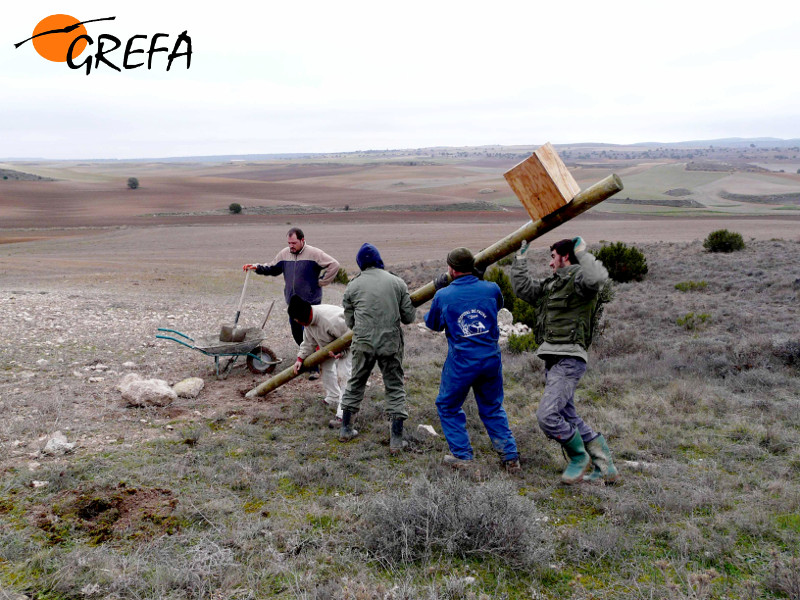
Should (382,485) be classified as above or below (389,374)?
below

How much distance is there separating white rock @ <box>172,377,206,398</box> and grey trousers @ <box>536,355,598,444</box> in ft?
14.6

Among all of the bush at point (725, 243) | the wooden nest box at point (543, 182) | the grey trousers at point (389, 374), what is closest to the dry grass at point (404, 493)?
the grey trousers at point (389, 374)

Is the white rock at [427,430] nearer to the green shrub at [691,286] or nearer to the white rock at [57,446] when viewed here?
the white rock at [57,446]

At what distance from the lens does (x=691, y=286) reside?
15.4 m

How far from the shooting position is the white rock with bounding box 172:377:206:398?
23.3ft

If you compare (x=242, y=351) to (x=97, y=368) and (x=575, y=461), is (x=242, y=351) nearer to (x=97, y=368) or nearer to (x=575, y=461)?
(x=97, y=368)

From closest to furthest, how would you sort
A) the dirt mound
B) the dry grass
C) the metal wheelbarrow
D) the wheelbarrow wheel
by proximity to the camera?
the dry grass, the dirt mound, the metal wheelbarrow, the wheelbarrow wheel

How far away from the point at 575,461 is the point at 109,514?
3.69 m

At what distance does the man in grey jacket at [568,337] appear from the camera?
464cm

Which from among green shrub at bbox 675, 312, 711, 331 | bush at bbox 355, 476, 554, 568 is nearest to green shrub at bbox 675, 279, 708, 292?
green shrub at bbox 675, 312, 711, 331

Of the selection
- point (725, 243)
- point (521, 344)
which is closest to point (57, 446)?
point (521, 344)

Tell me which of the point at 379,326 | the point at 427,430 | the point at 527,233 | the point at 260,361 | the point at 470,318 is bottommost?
the point at 427,430

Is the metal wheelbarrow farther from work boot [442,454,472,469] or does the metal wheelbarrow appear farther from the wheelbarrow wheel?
work boot [442,454,472,469]

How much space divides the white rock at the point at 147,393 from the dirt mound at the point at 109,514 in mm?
2102
